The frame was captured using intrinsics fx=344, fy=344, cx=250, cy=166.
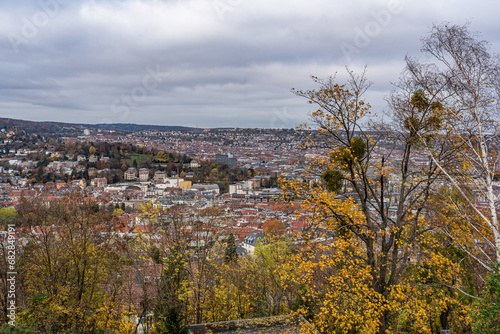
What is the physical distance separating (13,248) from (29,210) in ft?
4.21

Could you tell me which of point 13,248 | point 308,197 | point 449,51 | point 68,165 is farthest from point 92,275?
point 68,165

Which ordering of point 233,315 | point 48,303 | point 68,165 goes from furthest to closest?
point 68,165
point 233,315
point 48,303

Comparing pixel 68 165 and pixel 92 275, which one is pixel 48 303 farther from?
pixel 68 165

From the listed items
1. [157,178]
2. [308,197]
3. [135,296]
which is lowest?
[157,178]

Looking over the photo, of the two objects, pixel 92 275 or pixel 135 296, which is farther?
pixel 135 296

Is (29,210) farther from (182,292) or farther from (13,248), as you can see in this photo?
(182,292)

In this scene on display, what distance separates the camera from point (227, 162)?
13225 centimetres

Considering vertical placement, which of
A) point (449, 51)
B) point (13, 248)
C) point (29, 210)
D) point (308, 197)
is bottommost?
point (13, 248)

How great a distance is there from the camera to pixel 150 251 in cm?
1209

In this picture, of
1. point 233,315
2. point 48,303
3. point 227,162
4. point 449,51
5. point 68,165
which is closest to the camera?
point 449,51

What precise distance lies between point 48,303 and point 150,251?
371 centimetres

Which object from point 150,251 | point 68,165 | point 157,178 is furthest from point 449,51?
point 68,165

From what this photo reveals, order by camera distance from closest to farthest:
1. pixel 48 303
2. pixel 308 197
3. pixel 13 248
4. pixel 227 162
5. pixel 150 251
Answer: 1. pixel 308 197
2. pixel 48 303
3. pixel 13 248
4. pixel 150 251
5. pixel 227 162

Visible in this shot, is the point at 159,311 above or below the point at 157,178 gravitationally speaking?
above
